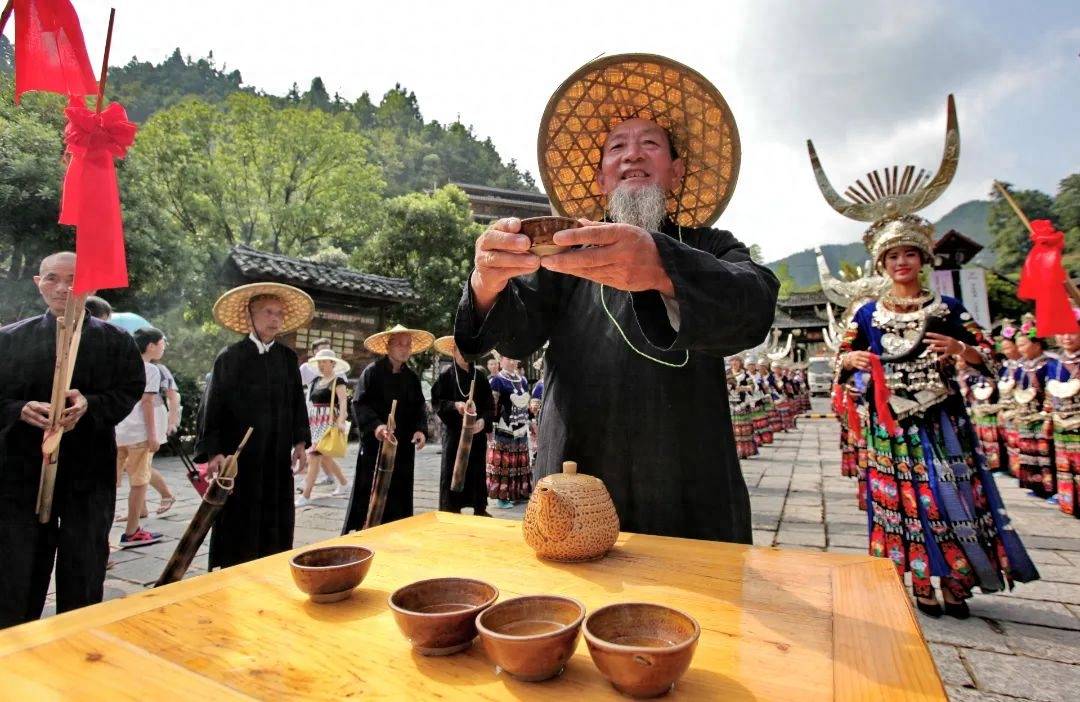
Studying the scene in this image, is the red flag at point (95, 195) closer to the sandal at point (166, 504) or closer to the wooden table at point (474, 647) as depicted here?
the wooden table at point (474, 647)

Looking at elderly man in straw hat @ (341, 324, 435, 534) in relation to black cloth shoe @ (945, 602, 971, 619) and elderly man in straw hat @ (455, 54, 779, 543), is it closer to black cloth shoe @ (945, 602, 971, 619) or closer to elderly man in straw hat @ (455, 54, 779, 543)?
elderly man in straw hat @ (455, 54, 779, 543)

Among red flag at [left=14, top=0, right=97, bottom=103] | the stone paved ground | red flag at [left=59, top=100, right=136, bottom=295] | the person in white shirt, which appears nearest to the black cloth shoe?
the stone paved ground

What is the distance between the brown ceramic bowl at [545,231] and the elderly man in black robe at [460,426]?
4905 millimetres

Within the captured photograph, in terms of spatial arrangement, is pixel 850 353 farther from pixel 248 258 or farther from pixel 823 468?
pixel 248 258

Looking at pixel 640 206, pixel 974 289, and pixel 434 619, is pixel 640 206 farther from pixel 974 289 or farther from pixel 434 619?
pixel 974 289

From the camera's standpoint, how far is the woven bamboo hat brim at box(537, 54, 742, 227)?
204cm

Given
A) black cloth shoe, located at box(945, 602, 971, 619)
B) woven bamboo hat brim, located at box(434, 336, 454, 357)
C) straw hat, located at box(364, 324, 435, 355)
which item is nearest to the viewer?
black cloth shoe, located at box(945, 602, 971, 619)

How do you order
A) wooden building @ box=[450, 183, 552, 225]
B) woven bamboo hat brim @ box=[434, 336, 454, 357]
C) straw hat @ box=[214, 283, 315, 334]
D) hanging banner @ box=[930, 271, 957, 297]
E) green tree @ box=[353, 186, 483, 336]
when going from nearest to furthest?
straw hat @ box=[214, 283, 315, 334] < woven bamboo hat brim @ box=[434, 336, 454, 357] < hanging banner @ box=[930, 271, 957, 297] < green tree @ box=[353, 186, 483, 336] < wooden building @ box=[450, 183, 552, 225]

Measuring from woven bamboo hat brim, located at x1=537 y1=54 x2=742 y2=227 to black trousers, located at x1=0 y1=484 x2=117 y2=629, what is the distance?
115 inches

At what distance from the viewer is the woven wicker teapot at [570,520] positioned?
1317 millimetres

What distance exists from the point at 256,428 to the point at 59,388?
5.21ft

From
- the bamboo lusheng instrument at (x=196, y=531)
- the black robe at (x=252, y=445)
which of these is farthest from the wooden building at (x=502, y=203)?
the bamboo lusheng instrument at (x=196, y=531)

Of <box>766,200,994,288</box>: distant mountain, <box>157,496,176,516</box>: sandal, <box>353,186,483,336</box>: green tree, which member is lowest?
<box>157,496,176,516</box>: sandal

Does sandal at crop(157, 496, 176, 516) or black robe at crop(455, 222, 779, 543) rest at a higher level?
black robe at crop(455, 222, 779, 543)
